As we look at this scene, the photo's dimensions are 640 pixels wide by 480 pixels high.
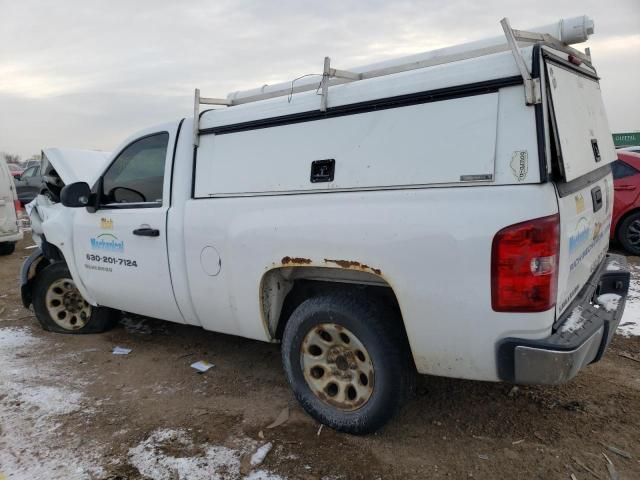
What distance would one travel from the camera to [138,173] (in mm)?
4094

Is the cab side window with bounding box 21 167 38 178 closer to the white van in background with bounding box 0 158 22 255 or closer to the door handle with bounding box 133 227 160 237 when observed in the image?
the white van in background with bounding box 0 158 22 255

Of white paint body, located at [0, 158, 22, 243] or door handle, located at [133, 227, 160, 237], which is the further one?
white paint body, located at [0, 158, 22, 243]

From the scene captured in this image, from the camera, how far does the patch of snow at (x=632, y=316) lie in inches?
181

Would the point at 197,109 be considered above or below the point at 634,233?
above

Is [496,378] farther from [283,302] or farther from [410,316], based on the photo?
[283,302]

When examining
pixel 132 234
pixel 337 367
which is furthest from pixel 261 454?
pixel 132 234

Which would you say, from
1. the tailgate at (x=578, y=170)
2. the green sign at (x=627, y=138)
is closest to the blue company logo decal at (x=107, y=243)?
the tailgate at (x=578, y=170)

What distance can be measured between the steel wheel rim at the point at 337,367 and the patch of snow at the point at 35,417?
1.29 meters

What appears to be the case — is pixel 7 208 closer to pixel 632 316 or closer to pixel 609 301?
pixel 609 301

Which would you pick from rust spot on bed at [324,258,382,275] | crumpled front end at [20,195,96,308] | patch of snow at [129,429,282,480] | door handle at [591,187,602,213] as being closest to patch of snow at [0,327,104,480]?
patch of snow at [129,429,282,480]

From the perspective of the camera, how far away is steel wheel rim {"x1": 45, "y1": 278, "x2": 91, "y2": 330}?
4.92 metres

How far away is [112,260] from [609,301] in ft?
12.0

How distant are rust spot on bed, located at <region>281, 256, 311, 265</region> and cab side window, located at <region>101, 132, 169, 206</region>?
1.34 m

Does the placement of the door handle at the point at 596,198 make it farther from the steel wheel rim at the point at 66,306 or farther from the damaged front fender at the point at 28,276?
the damaged front fender at the point at 28,276
